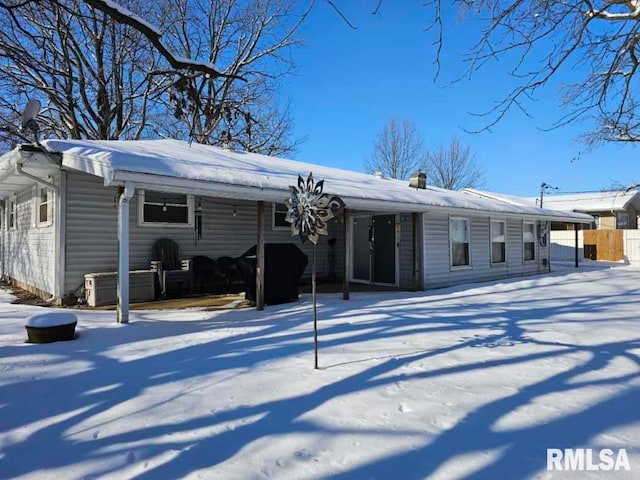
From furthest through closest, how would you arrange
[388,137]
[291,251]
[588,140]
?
[388,137], [588,140], [291,251]

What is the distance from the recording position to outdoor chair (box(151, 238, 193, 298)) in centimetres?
838

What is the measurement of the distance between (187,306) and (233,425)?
5.07 m

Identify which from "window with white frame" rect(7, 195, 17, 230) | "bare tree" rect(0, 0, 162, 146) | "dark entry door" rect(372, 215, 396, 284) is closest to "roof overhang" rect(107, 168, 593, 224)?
"dark entry door" rect(372, 215, 396, 284)

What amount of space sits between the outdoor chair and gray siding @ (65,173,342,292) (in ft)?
0.58

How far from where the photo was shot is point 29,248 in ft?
31.4

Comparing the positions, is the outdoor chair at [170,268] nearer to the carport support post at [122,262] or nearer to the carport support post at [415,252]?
the carport support post at [122,262]

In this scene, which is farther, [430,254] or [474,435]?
[430,254]

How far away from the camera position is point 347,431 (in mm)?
2648

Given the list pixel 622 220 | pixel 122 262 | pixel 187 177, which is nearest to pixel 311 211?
pixel 187 177

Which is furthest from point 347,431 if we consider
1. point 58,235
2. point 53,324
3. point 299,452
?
point 58,235

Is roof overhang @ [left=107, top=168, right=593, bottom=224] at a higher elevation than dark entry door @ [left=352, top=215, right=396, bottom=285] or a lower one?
higher

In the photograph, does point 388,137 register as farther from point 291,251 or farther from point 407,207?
point 291,251

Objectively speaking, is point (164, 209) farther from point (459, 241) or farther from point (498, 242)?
point (498, 242)

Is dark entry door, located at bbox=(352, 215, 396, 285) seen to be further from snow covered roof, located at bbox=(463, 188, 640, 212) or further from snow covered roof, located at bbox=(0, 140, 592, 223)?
snow covered roof, located at bbox=(463, 188, 640, 212)
